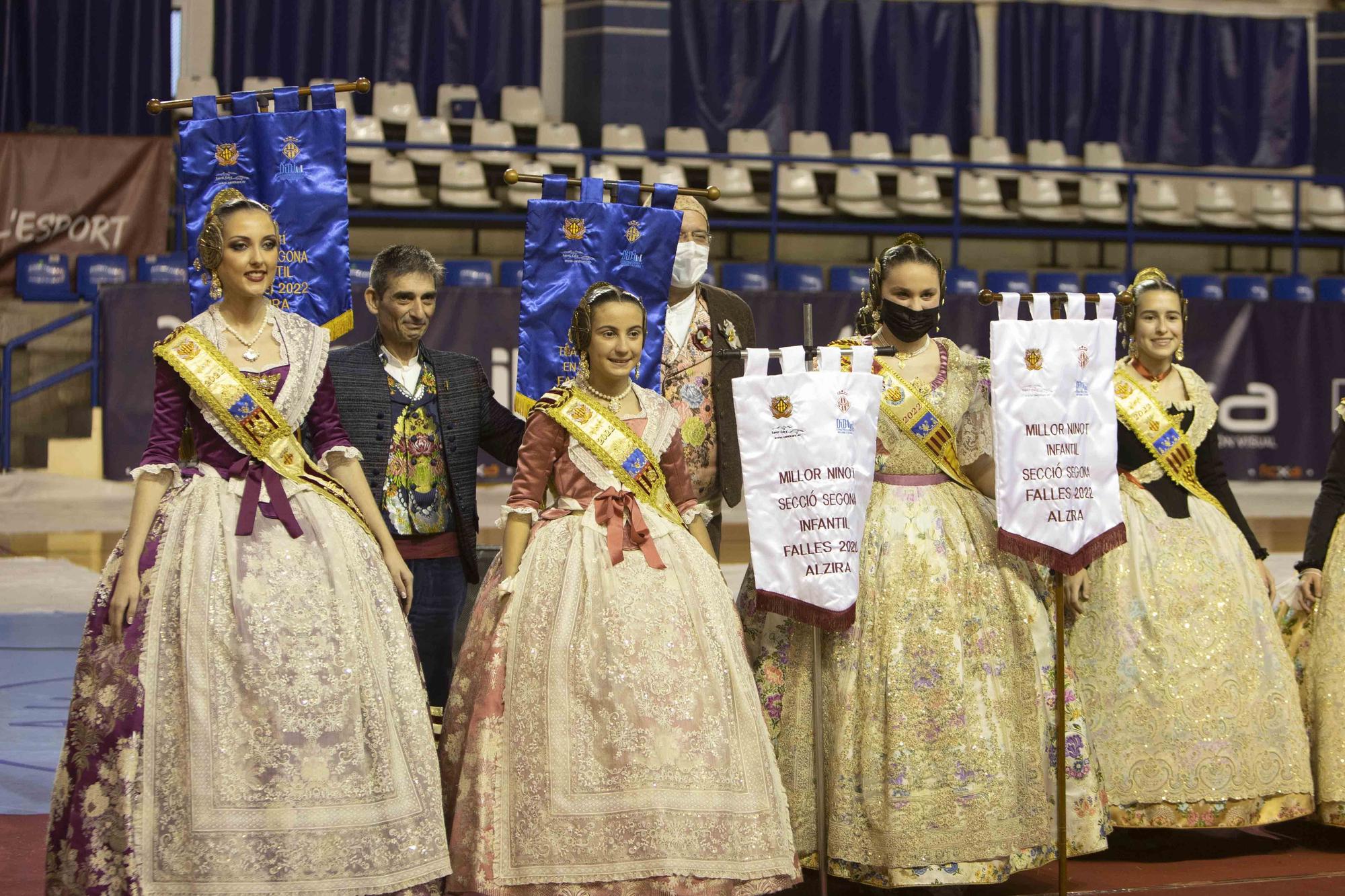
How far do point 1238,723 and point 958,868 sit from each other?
35.5 inches

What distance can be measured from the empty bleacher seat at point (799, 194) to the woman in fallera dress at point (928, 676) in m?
9.47

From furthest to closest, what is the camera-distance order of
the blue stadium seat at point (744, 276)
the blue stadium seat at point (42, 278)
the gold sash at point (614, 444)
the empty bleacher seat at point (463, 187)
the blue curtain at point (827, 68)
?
the blue curtain at point (827, 68) < the empty bleacher seat at point (463, 187) < the blue stadium seat at point (744, 276) < the blue stadium seat at point (42, 278) < the gold sash at point (614, 444)

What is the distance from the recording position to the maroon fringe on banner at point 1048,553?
361 cm

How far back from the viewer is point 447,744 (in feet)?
11.5

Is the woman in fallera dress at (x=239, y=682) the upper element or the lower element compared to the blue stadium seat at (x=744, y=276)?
lower

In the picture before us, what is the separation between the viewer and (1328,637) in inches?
165

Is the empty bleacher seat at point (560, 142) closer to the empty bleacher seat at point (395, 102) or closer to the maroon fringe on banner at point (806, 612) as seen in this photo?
the empty bleacher seat at point (395, 102)

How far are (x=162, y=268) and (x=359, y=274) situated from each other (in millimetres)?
1233

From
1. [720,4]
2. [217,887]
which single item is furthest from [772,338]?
Result: [217,887]

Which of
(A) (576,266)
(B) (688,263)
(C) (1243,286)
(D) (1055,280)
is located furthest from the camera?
(C) (1243,286)

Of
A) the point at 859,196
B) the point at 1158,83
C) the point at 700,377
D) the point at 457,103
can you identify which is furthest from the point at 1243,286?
the point at 700,377

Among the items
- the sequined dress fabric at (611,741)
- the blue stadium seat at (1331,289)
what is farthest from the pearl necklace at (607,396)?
the blue stadium seat at (1331,289)

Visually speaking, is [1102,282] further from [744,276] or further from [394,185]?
[394,185]

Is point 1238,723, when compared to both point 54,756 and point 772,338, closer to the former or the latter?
point 54,756
